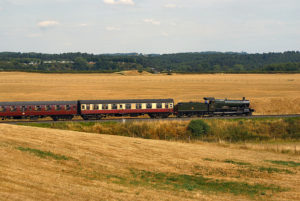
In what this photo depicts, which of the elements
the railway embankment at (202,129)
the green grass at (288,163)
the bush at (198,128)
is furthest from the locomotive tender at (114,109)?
the green grass at (288,163)

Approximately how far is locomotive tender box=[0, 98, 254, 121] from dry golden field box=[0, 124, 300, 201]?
12.7 m

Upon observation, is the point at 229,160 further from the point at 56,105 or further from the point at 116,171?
the point at 56,105

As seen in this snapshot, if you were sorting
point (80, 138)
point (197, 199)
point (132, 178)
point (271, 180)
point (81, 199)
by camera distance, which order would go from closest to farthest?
point (81, 199), point (197, 199), point (132, 178), point (271, 180), point (80, 138)

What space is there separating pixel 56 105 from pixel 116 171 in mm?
29168

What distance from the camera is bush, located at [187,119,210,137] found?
49.5 metres

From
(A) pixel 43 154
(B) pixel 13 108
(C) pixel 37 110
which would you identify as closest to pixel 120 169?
(A) pixel 43 154

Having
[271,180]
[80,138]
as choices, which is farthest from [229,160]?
[80,138]

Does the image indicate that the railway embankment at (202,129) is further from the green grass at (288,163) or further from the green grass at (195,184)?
the green grass at (195,184)

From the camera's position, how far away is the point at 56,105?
51938 millimetres

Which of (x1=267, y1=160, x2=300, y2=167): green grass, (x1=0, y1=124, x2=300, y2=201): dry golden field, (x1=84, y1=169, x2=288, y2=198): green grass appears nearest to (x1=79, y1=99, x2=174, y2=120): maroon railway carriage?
(x1=0, y1=124, x2=300, y2=201): dry golden field

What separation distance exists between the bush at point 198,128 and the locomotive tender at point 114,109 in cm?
667

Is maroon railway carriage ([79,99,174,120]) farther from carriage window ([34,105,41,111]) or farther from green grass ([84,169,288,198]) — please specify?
green grass ([84,169,288,198])

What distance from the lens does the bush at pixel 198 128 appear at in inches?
1950

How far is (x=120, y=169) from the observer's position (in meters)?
26.3
